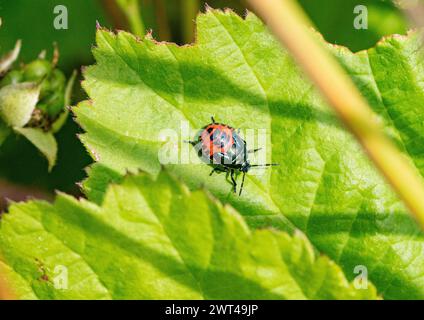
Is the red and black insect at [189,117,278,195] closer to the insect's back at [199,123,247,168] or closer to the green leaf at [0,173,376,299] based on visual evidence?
the insect's back at [199,123,247,168]

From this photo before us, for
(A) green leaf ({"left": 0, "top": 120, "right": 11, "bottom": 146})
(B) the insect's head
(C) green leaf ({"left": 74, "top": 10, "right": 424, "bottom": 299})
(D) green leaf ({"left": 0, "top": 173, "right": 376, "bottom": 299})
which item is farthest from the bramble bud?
(B) the insect's head

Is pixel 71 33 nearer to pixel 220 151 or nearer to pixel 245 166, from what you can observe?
pixel 220 151

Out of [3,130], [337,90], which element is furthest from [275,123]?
[3,130]

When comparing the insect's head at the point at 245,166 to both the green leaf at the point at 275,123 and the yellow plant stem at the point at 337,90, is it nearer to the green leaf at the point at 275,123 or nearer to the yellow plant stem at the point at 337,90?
the green leaf at the point at 275,123

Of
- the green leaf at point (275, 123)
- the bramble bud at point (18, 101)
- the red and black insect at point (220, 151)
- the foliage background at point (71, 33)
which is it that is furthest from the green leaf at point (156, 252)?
the foliage background at point (71, 33)
